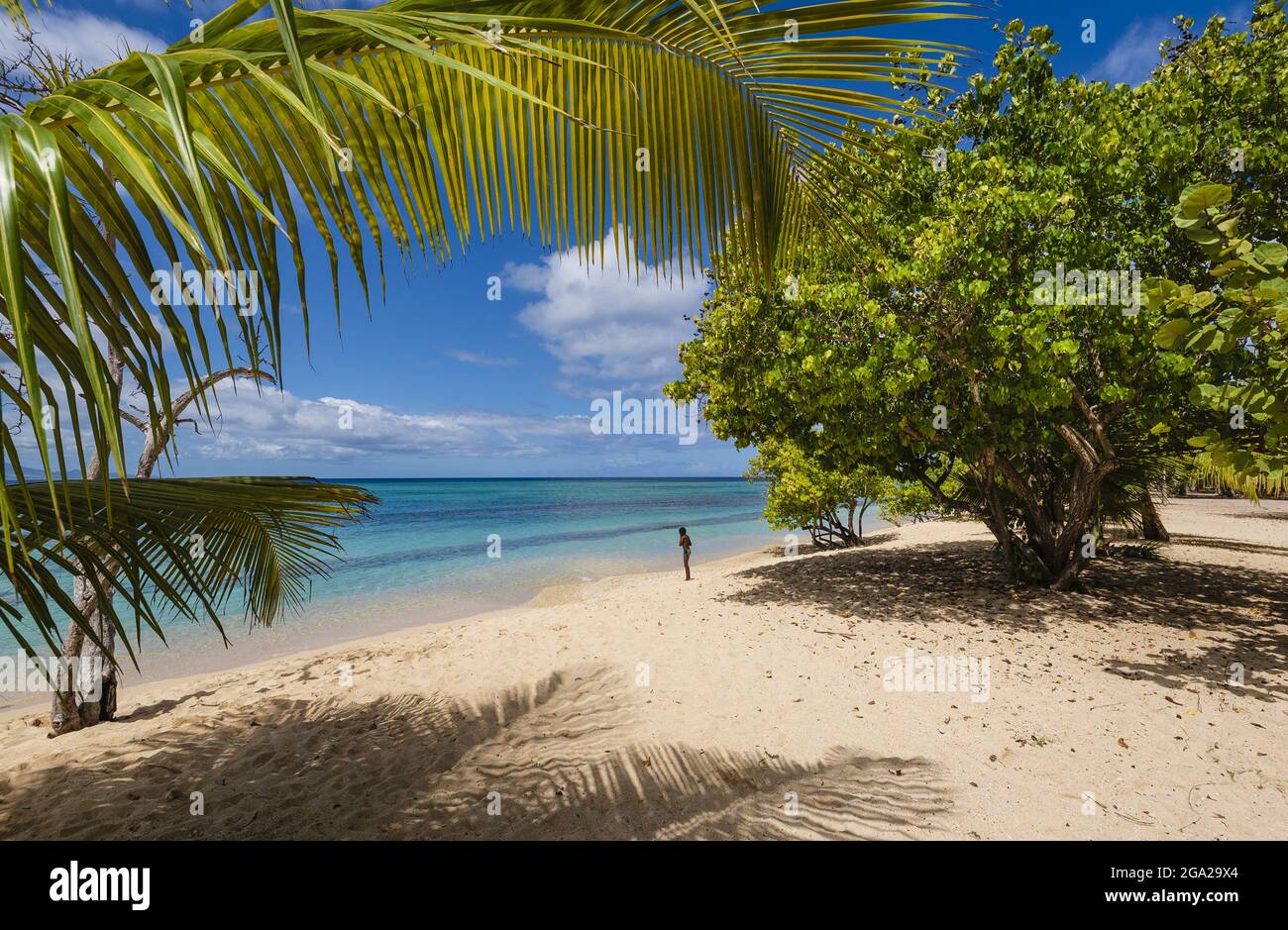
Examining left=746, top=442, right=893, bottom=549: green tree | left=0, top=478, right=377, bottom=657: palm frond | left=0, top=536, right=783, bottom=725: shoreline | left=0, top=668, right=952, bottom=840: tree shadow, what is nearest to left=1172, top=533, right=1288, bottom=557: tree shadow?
left=746, top=442, right=893, bottom=549: green tree

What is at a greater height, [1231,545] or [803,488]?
[803,488]

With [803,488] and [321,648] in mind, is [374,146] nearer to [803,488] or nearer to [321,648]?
[321,648]

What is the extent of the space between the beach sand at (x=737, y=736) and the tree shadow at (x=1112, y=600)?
6 centimetres

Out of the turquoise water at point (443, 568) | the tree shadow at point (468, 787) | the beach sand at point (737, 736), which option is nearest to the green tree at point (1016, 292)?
the beach sand at point (737, 736)

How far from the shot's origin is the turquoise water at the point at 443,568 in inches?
462

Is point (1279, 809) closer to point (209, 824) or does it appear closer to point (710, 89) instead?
point (710, 89)

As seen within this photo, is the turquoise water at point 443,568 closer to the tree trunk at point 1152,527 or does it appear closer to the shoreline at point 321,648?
the shoreline at point 321,648

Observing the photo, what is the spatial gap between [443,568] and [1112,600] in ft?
70.4

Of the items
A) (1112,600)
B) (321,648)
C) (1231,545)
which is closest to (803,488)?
(1112,600)

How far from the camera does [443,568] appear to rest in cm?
2255

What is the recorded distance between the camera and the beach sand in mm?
3566

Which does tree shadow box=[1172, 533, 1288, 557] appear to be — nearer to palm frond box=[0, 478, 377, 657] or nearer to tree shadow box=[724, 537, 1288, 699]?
tree shadow box=[724, 537, 1288, 699]

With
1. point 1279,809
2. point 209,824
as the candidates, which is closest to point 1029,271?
point 1279,809

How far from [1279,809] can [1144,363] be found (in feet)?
17.4
